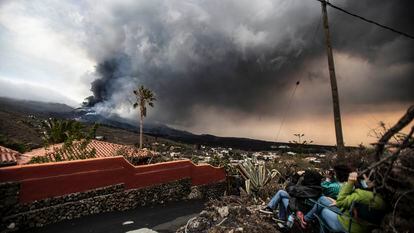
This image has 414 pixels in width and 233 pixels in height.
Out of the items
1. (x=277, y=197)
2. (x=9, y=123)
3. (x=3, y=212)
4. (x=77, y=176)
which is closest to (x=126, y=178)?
(x=77, y=176)

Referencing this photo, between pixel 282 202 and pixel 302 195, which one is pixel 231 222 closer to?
pixel 282 202

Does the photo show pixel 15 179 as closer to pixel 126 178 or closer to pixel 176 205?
pixel 126 178

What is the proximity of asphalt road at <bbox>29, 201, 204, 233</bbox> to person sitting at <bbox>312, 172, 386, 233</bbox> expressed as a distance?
5406mm

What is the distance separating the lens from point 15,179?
985 centimetres

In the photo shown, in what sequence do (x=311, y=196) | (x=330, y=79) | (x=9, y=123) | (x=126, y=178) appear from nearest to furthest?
(x=311, y=196), (x=330, y=79), (x=126, y=178), (x=9, y=123)

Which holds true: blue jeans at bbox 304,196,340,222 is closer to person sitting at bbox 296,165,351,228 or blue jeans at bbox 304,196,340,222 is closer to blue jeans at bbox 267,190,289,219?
person sitting at bbox 296,165,351,228

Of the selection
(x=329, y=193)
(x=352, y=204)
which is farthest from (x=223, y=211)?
(x=352, y=204)

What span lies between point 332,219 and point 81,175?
28.1ft

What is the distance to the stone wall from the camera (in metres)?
9.59

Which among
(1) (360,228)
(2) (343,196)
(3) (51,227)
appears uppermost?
(2) (343,196)

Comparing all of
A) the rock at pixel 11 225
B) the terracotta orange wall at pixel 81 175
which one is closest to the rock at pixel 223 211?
the terracotta orange wall at pixel 81 175

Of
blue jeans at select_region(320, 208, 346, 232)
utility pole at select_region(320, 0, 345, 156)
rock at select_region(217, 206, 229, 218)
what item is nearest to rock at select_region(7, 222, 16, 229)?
rock at select_region(217, 206, 229, 218)

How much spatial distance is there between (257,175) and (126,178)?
5.55 m

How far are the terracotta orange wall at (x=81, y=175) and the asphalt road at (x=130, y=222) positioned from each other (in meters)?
1.05
